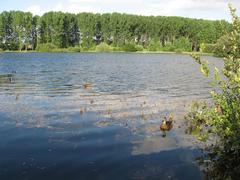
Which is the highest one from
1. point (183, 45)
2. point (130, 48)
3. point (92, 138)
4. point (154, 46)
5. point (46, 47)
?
point (183, 45)

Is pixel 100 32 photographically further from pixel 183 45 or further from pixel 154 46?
pixel 183 45

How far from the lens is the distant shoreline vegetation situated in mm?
156625

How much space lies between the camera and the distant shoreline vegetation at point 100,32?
514 ft

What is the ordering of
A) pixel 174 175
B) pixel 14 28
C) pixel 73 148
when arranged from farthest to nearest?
1. pixel 14 28
2. pixel 73 148
3. pixel 174 175

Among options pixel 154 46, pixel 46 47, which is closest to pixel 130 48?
pixel 154 46

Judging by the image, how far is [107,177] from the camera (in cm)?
1284

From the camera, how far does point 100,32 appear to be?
171125 mm

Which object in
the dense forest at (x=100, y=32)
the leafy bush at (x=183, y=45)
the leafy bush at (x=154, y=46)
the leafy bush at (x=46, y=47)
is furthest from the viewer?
the leafy bush at (x=154, y=46)

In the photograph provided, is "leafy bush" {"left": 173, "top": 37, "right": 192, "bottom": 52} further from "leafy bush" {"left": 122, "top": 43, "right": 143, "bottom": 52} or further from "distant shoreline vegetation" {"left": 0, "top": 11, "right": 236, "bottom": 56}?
"leafy bush" {"left": 122, "top": 43, "right": 143, "bottom": 52}

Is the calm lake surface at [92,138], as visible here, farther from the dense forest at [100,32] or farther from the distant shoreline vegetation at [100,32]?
the dense forest at [100,32]

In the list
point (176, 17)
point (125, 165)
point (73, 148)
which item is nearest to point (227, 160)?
point (125, 165)

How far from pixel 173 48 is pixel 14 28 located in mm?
67862

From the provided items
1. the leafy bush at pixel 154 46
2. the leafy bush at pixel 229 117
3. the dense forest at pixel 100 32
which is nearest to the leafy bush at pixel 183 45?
the dense forest at pixel 100 32

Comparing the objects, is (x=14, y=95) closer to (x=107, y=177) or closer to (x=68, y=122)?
(x=68, y=122)
